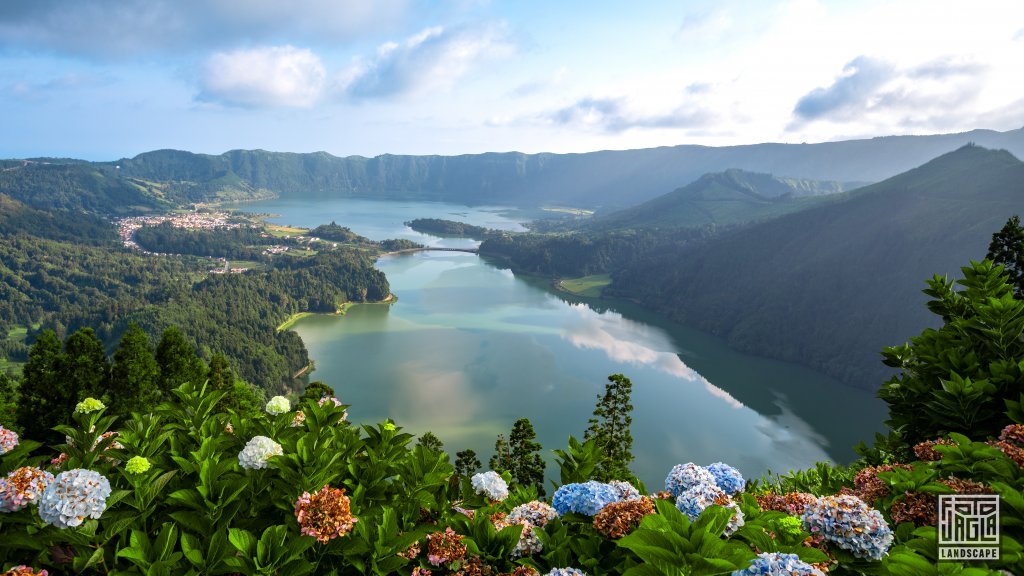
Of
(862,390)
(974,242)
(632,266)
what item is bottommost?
(862,390)

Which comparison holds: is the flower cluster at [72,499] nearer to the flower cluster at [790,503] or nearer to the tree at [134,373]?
the flower cluster at [790,503]

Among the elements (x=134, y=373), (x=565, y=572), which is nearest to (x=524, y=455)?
(x=565, y=572)

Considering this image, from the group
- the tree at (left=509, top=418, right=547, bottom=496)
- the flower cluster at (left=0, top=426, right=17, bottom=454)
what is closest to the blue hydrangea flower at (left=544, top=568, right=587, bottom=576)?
the flower cluster at (left=0, top=426, right=17, bottom=454)

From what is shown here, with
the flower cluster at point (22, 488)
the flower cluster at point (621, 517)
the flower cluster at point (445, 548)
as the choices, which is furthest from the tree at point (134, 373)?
the flower cluster at point (621, 517)

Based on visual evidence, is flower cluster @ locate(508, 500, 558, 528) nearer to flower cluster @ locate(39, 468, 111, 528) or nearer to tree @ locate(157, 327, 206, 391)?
flower cluster @ locate(39, 468, 111, 528)

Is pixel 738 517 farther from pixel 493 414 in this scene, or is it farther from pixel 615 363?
pixel 615 363

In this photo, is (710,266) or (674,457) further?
(710,266)

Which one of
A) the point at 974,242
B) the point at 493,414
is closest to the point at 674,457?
the point at 493,414
